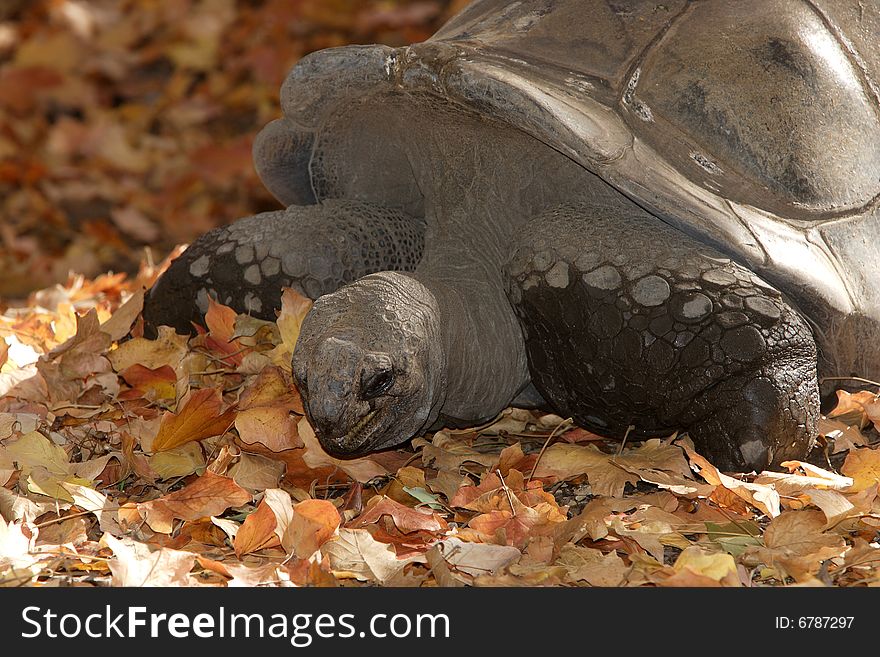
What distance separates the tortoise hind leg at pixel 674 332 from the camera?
2.74 m

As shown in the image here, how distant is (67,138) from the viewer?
7.66 m

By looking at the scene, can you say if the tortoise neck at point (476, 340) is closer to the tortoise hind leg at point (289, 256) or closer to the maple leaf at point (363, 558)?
the tortoise hind leg at point (289, 256)

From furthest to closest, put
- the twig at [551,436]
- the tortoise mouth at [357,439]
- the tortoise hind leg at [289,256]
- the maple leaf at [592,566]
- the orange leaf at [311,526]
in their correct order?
the tortoise hind leg at [289,256]
the twig at [551,436]
the tortoise mouth at [357,439]
the orange leaf at [311,526]
the maple leaf at [592,566]

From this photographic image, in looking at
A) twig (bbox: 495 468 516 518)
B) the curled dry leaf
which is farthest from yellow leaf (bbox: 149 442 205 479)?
the curled dry leaf

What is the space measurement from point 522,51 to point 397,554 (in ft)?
5.14

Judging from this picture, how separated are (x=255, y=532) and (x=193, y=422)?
2.05 ft

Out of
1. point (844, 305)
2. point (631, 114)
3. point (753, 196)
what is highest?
point (631, 114)

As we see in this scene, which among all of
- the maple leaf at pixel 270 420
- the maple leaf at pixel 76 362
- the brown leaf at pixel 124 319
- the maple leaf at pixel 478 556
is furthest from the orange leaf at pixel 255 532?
the brown leaf at pixel 124 319

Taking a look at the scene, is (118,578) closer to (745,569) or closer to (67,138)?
(745,569)

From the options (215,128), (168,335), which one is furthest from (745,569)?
(215,128)

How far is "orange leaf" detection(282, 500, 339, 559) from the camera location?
238 centimetres

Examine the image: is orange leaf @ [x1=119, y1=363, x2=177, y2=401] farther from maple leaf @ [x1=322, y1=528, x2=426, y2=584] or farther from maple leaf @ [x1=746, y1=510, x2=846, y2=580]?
maple leaf @ [x1=746, y1=510, x2=846, y2=580]

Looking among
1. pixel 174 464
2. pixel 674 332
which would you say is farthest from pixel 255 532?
pixel 674 332

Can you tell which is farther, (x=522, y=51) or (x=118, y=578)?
(x=522, y=51)
